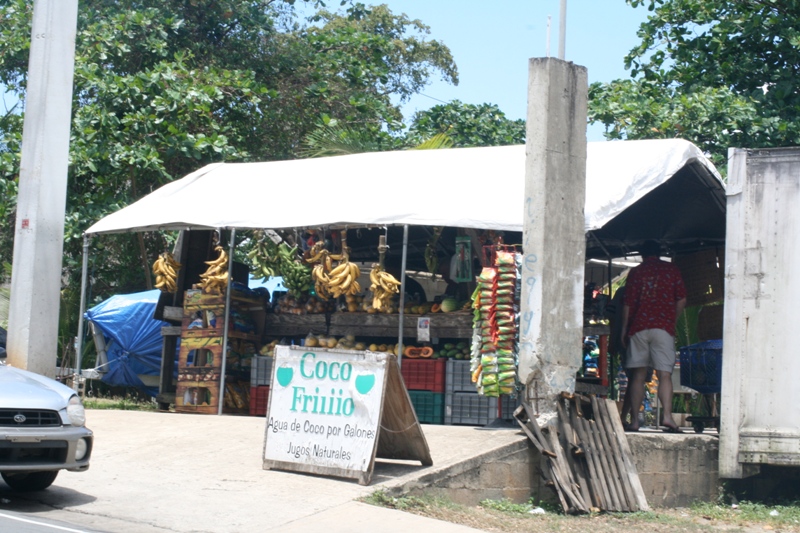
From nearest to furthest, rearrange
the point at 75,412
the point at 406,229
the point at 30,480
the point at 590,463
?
the point at 75,412, the point at 30,480, the point at 590,463, the point at 406,229

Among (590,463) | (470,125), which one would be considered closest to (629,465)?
(590,463)

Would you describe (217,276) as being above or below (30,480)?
above

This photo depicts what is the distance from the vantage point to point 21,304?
1062 centimetres

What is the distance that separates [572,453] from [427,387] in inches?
111

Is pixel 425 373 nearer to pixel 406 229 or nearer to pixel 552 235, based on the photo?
pixel 406 229

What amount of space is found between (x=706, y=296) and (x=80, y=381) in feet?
25.5

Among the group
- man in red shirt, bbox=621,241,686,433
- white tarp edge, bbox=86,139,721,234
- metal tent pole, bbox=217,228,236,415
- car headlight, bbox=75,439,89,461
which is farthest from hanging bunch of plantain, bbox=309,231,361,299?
car headlight, bbox=75,439,89,461

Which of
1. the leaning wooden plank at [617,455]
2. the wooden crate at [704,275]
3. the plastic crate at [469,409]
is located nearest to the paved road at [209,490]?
the leaning wooden plank at [617,455]

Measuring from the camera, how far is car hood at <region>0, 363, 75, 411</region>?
6.92 metres

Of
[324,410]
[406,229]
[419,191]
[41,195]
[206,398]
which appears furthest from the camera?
[206,398]

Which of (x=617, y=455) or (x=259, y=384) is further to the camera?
(x=259, y=384)

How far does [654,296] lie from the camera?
10789mm

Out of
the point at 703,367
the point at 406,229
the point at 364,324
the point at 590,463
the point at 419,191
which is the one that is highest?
the point at 419,191

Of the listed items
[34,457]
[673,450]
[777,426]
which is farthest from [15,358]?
[777,426]
